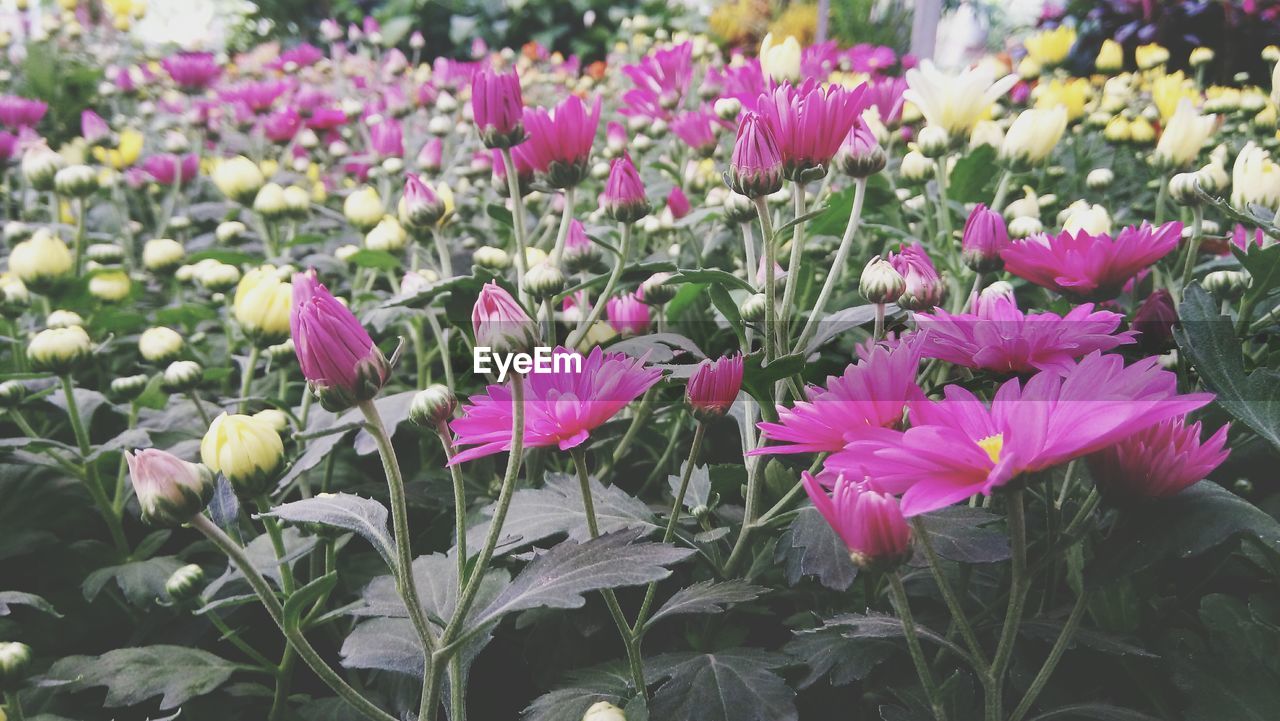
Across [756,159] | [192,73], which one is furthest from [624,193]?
[192,73]

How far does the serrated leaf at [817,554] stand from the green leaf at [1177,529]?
132 millimetres

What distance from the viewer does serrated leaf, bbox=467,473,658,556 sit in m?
0.61

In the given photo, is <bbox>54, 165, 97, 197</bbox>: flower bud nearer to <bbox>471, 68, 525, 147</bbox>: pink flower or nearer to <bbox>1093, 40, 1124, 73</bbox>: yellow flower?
<bbox>471, 68, 525, 147</bbox>: pink flower

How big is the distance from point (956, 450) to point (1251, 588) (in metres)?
0.46

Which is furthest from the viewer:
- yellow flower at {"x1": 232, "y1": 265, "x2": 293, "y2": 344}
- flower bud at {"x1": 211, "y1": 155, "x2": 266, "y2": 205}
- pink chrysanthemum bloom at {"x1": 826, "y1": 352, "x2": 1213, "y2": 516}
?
flower bud at {"x1": 211, "y1": 155, "x2": 266, "y2": 205}

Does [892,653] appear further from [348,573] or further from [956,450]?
[348,573]

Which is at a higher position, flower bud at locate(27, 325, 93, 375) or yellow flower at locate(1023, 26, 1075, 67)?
yellow flower at locate(1023, 26, 1075, 67)

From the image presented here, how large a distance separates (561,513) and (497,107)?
1.24 feet

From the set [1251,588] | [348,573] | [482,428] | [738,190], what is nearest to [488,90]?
[738,190]

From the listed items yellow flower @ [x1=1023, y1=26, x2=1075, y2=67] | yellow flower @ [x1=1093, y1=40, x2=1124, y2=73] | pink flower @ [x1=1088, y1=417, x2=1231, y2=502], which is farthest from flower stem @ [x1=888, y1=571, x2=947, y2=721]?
yellow flower @ [x1=1023, y1=26, x2=1075, y2=67]

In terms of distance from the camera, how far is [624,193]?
777mm

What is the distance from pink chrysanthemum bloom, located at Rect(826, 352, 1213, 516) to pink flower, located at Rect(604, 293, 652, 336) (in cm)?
46

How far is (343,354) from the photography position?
47 cm

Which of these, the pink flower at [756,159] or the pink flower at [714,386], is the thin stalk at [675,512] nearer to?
the pink flower at [714,386]
